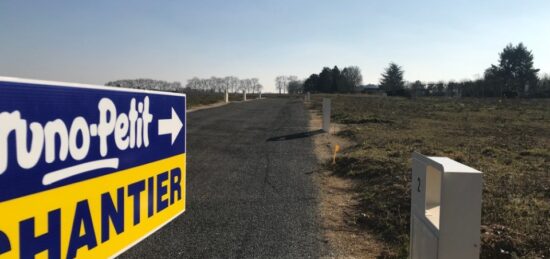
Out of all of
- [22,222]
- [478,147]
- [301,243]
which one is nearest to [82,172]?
[22,222]

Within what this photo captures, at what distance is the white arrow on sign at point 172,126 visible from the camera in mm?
2537

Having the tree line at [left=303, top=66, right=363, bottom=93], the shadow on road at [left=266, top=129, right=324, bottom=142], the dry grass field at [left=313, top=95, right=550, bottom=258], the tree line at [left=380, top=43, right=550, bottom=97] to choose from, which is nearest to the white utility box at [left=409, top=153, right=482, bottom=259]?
the dry grass field at [left=313, top=95, right=550, bottom=258]

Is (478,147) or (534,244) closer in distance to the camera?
(534,244)

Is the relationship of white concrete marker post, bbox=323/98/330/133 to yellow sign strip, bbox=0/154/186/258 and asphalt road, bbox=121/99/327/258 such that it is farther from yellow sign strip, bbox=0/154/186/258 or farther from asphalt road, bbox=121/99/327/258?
yellow sign strip, bbox=0/154/186/258

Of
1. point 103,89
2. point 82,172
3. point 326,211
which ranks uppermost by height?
point 103,89

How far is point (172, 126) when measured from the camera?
105 inches

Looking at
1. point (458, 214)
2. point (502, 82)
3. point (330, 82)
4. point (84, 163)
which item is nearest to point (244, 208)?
point (458, 214)

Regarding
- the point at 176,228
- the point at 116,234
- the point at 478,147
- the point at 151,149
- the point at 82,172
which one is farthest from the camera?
the point at 478,147

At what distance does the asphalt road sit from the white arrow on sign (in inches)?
85.5

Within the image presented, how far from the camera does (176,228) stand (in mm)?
5328

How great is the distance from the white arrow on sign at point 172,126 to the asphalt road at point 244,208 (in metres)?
2.17

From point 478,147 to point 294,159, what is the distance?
Result: 5.91m

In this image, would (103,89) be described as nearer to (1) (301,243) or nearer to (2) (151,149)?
(2) (151,149)

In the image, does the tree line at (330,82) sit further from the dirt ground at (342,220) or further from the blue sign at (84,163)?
the blue sign at (84,163)
